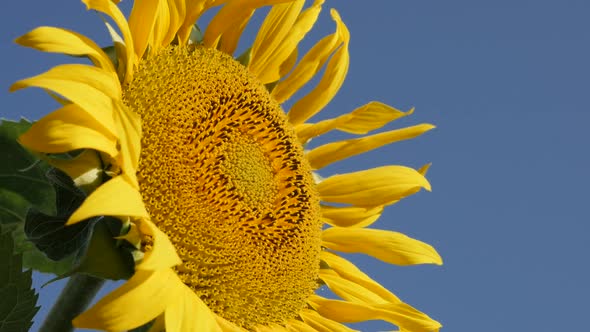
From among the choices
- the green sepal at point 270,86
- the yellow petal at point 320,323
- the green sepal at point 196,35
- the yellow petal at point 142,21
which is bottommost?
the yellow petal at point 320,323

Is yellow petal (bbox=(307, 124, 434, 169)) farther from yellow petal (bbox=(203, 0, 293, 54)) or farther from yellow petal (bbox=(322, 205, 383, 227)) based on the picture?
yellow petal (bbox=(203, 0, 293, 54))

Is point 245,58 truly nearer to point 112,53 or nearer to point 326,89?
point 326,89

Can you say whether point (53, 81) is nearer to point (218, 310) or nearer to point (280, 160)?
point (218, 310)

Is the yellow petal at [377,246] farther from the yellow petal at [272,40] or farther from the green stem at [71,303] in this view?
the green stem at [71,303]

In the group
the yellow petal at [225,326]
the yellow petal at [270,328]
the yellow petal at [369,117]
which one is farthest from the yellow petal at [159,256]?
the yellow petal at [369,117]

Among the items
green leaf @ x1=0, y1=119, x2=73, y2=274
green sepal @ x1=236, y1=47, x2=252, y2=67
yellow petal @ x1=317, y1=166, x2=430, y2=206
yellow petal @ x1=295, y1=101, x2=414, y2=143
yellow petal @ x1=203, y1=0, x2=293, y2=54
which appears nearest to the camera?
green leaf @ x1=0, y1=119, x2=73, y2=274

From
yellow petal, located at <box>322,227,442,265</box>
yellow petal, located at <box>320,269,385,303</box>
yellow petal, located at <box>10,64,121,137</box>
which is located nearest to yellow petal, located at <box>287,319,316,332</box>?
yellow petal, located at <box>320,269,385,303</box>

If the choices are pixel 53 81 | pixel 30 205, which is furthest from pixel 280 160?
pixel 53 81
